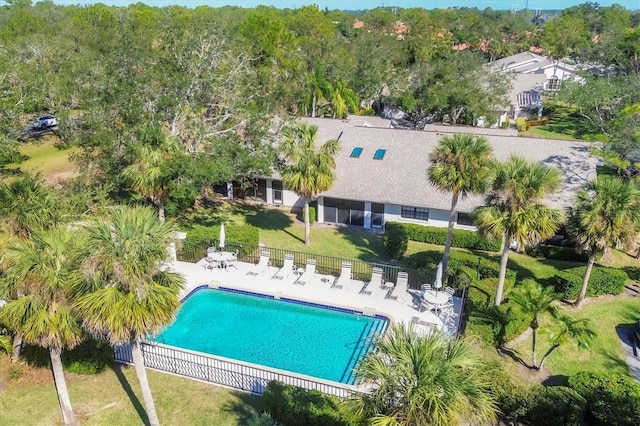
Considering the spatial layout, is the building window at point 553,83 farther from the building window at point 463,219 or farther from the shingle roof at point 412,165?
the building window at point 463,219

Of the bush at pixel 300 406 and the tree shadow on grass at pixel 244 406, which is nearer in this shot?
the bush at pixel 300 406

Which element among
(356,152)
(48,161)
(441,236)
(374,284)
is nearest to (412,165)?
(356,152)

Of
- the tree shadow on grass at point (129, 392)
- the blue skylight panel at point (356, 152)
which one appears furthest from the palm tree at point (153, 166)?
the blue skylight panel at point (356, 152)

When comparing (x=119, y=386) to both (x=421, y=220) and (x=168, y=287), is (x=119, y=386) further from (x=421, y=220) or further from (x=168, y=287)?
(x=421, y=220)

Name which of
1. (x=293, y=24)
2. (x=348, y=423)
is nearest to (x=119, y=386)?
(x=348, y=423)

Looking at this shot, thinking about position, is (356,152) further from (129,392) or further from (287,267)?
(129,392)

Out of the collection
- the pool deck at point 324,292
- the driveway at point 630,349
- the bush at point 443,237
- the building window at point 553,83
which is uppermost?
the building window at point 553,83
